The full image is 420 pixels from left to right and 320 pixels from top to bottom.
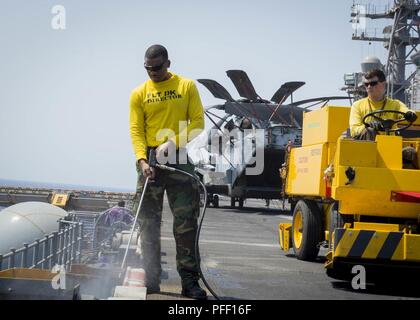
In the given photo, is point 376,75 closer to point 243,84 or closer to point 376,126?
point 376,126

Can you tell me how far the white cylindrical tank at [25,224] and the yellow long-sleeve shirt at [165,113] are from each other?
18.7 ft

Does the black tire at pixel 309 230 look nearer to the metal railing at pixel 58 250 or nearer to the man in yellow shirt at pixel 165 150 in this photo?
the metal railing at pixel 58 250

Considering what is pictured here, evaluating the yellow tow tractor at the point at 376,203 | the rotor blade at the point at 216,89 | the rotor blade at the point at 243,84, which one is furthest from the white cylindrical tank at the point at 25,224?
the rotor blade at the point at 216,89

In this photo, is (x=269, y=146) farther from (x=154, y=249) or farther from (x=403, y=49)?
(x=403, y=49)

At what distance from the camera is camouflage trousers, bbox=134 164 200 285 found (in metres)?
5.53

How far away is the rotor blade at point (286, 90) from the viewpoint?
22.9 metres

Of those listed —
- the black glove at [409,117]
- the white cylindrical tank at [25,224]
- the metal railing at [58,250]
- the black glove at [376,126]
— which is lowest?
the white cylindrical tank at [25,224]

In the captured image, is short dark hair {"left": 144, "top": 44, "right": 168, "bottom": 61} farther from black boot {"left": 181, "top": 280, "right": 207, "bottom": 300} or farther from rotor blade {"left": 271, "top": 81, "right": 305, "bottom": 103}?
rotor blade {"left": 271, "top": 81, "right": 305, "bottom": 103}

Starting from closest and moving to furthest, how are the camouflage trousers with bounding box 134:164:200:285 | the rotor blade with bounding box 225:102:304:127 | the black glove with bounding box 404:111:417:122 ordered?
1. the camouflage trousers with bounding box 134:164:200:285
2. the black glove with bounding box 404:111:417:122
3. the rotor blade with bounding box 225:102:304:127

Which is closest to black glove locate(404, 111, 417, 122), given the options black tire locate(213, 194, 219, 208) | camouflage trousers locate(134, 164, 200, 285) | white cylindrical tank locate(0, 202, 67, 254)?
camouflage trousers locate(134, 164, 200, 285)

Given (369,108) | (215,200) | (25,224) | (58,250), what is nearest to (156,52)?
(58,250)

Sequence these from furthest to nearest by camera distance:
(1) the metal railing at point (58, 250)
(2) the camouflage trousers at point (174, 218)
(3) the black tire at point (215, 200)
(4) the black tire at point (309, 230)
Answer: (3) the black tire at point (215, 200) → (4) the black tire at point (309, 230) → (1) the metal railing at point (58, 250) → (2) the camouflage trousers at point (174, 218)

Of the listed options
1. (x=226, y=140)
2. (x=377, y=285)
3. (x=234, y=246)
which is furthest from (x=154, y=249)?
(x=226, y=140)

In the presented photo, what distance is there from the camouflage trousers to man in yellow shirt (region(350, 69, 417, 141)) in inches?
96.0
